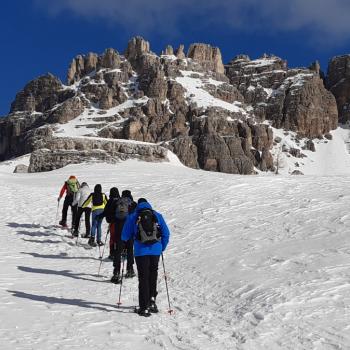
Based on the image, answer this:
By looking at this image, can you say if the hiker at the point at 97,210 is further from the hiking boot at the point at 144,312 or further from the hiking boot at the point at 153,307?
the hiking boot at the point at 144,312

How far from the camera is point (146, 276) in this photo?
7.88 m

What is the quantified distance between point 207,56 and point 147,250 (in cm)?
18980

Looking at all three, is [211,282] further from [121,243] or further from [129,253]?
[121,243]

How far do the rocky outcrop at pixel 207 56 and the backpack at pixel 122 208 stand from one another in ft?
586

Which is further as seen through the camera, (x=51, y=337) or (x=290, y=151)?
(x=290, y=151)

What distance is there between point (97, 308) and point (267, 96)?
179355 millimetres

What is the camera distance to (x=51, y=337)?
256 inches

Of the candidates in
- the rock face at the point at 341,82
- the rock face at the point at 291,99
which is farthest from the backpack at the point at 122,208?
the rock face at the point at 341,82

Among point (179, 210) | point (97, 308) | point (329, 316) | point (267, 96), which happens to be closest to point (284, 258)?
point (329, 316)

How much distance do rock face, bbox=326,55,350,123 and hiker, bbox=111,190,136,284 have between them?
188725 mm

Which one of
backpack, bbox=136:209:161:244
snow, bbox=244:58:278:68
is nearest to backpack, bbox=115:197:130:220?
backpack, bbox=136:209:161:244

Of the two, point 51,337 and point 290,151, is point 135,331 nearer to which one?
point 51,337

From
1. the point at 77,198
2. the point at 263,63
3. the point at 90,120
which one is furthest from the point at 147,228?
the point at 263,63

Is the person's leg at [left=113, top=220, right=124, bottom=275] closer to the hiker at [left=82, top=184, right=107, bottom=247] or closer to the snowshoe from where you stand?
the snowshoe
